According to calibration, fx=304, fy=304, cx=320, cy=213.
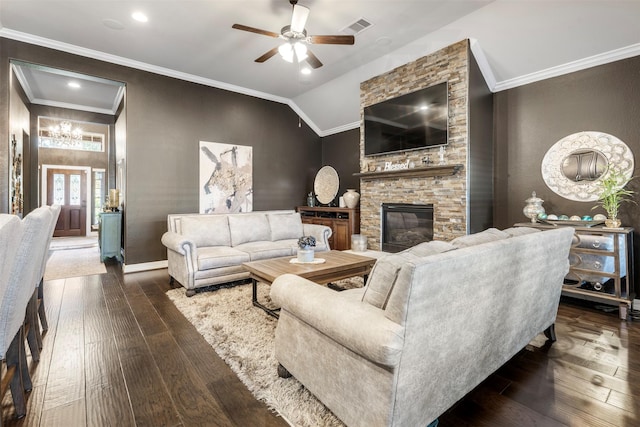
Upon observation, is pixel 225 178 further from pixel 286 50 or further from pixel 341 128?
pixel 286 50

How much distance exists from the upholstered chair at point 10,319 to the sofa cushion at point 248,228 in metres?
2.78

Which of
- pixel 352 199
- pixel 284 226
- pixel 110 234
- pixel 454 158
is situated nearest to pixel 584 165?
pixel 454 158

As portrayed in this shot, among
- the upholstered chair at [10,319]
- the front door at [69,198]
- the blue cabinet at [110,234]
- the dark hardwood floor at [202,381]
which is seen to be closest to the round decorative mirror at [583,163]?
the dark hardwood floor at [202,381]

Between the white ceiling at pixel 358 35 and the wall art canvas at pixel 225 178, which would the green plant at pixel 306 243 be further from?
the wall art canvas at pixel 225 178

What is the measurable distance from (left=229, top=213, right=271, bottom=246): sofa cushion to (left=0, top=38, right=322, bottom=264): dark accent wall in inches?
46.5

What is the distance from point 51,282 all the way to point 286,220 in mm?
3213

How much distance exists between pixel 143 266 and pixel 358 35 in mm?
4551

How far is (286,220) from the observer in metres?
4.89

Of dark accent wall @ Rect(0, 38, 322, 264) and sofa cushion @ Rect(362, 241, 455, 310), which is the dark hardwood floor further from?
dark accent wall @ Rect(0, 38, 322, 264)

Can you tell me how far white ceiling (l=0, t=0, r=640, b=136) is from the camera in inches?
124

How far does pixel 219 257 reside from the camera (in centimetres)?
357

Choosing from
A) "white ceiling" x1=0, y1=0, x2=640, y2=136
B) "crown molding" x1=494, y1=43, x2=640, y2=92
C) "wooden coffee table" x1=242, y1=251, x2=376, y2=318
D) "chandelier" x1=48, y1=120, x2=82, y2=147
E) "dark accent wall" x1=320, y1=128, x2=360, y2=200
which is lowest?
"wooden coffee table" x1=242, y1=251, x2=376, y2=318

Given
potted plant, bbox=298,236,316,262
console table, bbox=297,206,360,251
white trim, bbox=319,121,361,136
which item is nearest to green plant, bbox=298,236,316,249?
potted plant, bbox=298,236,316,262

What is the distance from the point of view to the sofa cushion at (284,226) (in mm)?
4723
